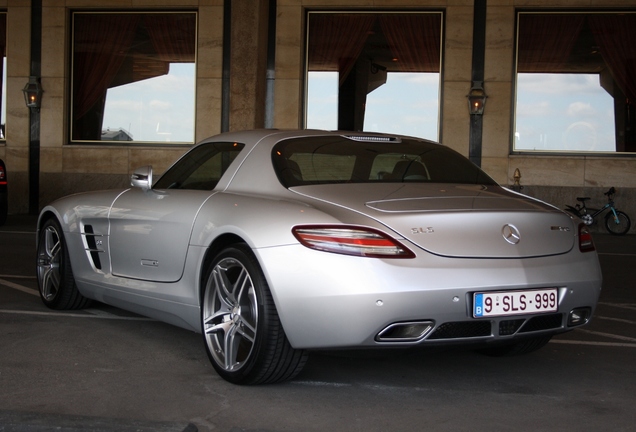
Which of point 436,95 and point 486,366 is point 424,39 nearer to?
point 436,95

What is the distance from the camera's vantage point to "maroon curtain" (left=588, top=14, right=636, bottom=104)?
55.3 ft

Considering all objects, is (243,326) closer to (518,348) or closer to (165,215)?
(165,215)

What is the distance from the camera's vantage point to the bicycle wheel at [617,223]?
15945mm

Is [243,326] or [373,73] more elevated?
[373,73]

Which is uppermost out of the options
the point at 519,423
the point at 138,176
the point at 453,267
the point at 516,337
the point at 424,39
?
the point at 424,39

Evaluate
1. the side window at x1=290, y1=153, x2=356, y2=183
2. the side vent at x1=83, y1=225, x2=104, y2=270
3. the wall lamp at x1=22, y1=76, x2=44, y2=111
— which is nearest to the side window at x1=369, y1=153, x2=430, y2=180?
the side window at x1=290, y1=153, x2=356, y2=183

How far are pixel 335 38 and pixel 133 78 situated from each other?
171 inches

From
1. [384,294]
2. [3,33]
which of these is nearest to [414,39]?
[3,33]

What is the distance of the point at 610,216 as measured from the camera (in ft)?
52.6

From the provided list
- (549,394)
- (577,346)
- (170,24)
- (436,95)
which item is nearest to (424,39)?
(436,95)

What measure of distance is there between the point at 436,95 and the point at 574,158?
9.66ft

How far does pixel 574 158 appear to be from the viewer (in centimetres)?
1655

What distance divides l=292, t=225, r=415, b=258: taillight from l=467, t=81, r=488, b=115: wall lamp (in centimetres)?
1305

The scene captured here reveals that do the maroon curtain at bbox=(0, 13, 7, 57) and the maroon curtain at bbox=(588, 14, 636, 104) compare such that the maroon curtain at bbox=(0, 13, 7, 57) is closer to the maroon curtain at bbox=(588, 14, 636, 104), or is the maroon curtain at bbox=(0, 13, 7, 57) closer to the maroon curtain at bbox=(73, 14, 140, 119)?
the maroon curtain at bbox=(73, 14, 140, 119)
